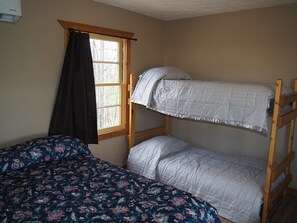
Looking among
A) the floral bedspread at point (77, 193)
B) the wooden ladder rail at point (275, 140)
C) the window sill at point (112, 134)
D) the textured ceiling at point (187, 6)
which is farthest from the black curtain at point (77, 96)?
the wooden ladder rail at point (275, 140)

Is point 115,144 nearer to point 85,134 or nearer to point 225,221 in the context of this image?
point 85,134

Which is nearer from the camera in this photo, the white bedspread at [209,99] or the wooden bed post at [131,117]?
the white bedspread at [209,99]

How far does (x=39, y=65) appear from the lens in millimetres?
2451

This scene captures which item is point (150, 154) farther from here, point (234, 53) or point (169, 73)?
point (234, 53)

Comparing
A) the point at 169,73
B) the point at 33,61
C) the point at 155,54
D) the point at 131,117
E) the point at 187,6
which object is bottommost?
the point at 131,117

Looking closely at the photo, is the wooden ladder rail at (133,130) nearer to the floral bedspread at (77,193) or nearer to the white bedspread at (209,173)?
the white bedspread at (209,173)

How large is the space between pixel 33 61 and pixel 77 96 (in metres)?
0.58

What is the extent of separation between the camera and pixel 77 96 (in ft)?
8.98

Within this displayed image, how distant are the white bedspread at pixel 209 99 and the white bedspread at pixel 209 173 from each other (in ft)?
1.87

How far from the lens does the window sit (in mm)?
3033

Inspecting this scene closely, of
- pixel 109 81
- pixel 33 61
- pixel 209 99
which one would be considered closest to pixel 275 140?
pixel 209 99

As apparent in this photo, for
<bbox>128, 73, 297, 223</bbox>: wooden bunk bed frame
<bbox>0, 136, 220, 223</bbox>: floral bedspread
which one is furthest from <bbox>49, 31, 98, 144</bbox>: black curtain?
<bbox>128, 73, 297, 223</bbox>: wooden bunk bed frame

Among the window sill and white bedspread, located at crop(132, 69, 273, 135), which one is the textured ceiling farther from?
the window sill

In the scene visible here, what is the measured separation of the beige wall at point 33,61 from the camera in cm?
225
